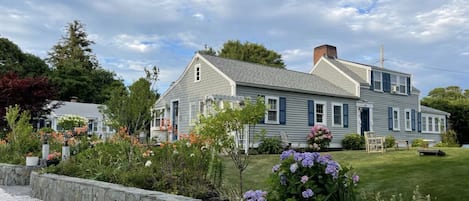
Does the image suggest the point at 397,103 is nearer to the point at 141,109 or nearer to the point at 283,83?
the point at 283,83

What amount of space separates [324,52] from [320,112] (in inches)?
215

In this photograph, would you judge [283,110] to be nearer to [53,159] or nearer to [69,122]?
[69,122]

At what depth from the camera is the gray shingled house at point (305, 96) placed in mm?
17156

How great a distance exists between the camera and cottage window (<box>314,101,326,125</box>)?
62.3 ft

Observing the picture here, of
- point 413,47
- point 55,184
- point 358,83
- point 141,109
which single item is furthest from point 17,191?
point 413,47

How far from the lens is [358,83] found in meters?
20.5

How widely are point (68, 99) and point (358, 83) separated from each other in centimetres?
2706

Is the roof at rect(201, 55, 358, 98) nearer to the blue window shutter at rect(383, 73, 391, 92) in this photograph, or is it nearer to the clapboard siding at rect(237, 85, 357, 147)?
the clapboard siding at rect(237, 85, 357, 147)

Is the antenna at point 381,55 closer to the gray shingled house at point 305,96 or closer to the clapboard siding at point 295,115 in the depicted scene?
the gray shingled house at point 305,96

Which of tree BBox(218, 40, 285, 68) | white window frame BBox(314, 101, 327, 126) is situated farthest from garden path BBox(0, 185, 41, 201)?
tree BBox(218, 40, 285, 68)

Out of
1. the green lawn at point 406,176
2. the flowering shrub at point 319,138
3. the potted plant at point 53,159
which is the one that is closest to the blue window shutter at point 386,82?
the flowering shrub at point 319,138

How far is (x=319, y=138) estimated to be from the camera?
59.4 feet

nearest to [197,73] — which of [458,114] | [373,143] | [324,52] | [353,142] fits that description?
[353,142]

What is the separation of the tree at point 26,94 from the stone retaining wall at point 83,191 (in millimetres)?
7975
